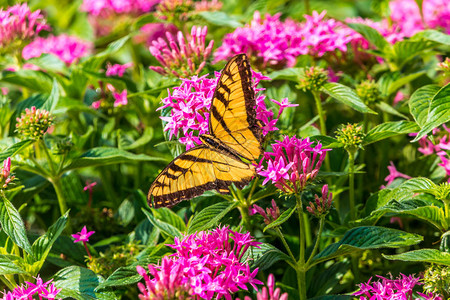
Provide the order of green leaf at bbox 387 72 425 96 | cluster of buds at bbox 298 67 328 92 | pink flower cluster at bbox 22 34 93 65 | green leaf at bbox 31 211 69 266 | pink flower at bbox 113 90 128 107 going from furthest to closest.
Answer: pink flower cluster at bbox 22 34 93 65 < pink flower at bbox 113 90 128 107 < green leaf at bbox 387 72 425 96 < cluster of buds at bbox 298 67 328 92 < green leaf at bbox 31 211 69 266

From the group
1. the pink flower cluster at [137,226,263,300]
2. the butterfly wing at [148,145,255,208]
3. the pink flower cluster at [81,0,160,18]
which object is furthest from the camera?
the pink flower cluster at [81,0,160,18]

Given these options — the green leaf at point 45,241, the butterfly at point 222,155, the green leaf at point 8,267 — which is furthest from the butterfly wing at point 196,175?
the green leaf at point 8,267

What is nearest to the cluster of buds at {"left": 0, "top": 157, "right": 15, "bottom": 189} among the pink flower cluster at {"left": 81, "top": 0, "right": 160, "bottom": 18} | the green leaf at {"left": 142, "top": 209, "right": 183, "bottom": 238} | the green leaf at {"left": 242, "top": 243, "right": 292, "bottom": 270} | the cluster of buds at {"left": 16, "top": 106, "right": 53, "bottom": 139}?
the cluster of buds at {"left": 16, "top": 106, "right": 53, "bottom": 139}

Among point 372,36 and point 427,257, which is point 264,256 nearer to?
point 427,257

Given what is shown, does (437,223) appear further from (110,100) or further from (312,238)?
(110,100)

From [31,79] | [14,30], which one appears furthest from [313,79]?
[14,30]

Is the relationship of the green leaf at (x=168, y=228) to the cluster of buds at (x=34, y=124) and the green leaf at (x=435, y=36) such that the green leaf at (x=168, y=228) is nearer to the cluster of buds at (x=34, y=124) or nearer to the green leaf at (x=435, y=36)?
the cluster of buds at (x=34, y=124)

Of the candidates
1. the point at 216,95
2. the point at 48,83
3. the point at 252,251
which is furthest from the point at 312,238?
the point at 48,83

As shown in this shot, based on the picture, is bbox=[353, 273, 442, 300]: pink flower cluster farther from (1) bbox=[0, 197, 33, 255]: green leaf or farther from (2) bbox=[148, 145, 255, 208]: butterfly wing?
(1) bbox=[0, 197, 33, 255]: green leaf
